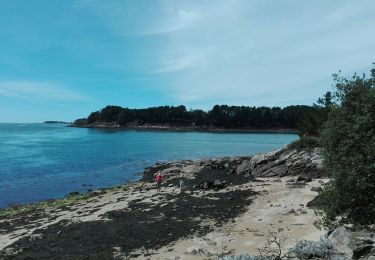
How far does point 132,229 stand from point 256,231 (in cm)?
679

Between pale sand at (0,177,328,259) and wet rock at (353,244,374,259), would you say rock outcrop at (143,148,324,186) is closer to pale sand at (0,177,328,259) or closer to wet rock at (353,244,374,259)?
pale sand at (0,177,328,259)

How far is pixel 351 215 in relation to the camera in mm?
15242

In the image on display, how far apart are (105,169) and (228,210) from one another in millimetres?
41106

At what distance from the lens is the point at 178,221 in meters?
23.4

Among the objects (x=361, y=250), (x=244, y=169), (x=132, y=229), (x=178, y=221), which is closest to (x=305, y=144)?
(x=244, y=169)

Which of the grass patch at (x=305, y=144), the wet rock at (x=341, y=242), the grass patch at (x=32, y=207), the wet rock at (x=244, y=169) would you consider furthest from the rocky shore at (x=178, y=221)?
the wet rock at (x=244, y=169)

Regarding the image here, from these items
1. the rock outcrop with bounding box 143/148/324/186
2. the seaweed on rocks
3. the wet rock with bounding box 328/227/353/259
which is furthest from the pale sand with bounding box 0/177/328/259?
the wet rock with bounding box 328/227/353/259

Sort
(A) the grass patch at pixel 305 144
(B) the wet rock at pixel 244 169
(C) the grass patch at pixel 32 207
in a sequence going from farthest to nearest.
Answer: (B) the wet rock at pixel 244 169 < (A) the grass patch at pixel 305 144 < (C) the grass patch at pixel 32 207

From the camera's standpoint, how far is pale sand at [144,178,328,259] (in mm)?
17531

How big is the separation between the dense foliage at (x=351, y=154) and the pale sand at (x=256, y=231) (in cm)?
297

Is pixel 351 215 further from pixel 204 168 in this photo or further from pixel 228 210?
pixel 204 168

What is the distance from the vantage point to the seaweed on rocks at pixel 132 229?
62.3 feet

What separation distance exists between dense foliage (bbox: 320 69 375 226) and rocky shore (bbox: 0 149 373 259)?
2908 mm

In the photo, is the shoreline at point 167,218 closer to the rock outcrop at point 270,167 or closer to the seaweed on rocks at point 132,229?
the seaweed on rocks at point 132,229
